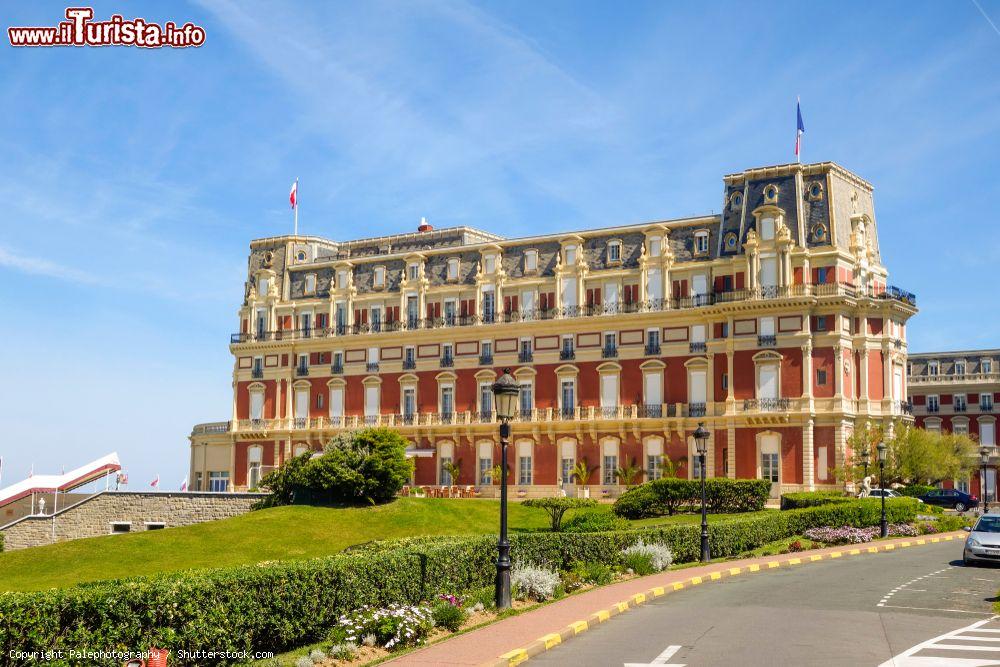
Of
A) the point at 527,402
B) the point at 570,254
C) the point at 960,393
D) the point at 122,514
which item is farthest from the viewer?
the point at 960,393

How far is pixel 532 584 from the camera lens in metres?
22.5

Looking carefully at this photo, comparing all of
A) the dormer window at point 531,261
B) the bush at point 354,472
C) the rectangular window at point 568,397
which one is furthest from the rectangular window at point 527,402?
the bush at point 354,472

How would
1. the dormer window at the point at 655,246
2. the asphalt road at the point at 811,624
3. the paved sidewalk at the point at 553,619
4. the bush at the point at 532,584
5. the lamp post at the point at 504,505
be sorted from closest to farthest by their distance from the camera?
the paved sidewalk at the point at 553,619
the asphalt road at the point at 811,624
the lamp post at the point at 504,505
the bush at the point at 532,584
the dormer window at the point at 655,246

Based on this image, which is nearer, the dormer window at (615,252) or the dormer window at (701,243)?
the dormer window at (701,243)

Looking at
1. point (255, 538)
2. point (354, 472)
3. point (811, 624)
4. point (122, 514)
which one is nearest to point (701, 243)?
point (354, 472)

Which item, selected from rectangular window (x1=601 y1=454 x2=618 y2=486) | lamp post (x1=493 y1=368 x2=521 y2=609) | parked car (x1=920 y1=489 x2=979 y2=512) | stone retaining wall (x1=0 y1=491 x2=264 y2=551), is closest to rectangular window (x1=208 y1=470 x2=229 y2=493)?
stone retaining wall (x1=0 y1=491 x2=264 y2=551)

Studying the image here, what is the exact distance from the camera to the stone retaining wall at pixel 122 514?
5850 cm

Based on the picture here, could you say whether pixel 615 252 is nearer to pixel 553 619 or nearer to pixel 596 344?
pixel 596 344

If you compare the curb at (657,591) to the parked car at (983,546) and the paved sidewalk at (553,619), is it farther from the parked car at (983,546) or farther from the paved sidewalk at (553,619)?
the parked car at (983,546)

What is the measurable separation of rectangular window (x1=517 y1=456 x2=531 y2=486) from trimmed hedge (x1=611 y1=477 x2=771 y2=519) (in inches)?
705

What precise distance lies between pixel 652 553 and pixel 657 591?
4450 millimetres

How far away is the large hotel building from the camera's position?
61.1m

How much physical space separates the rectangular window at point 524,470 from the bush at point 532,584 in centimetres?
4551

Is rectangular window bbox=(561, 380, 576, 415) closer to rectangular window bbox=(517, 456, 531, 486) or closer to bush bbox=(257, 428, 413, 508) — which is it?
rectangular window bbox=(517, 456, 531, 486)
